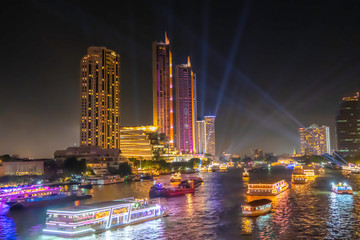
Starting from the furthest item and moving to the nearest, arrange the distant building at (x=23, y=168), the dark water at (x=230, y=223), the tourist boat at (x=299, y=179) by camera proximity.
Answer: the distant building at (x=23, y=168), the tourist boat at (x=299, y=179), the dark water at (x=230, y=223)

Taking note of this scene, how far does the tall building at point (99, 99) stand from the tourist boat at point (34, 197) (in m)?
85.8

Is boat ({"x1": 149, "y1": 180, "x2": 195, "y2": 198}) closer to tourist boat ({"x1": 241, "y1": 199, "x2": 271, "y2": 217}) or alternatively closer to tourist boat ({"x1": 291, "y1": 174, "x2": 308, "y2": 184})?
tourist boat ({"x1": 241, "y1": 199, "x2": 271, "y2": 217})

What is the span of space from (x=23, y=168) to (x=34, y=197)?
1787 inches

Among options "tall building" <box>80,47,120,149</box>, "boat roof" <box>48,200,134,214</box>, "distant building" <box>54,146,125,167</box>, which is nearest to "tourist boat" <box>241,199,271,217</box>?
"boat roof" <box>48,200,134,214</box>

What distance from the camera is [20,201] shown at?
4966 cm

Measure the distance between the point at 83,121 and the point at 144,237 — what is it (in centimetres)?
12068

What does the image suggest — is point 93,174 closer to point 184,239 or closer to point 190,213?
point 190,213

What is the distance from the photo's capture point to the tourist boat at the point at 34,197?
1966 inches

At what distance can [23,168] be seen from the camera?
9275 cm

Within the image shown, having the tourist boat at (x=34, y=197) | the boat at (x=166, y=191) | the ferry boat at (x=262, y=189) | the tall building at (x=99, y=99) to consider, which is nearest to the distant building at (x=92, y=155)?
the tall building at (x=99, y=99)

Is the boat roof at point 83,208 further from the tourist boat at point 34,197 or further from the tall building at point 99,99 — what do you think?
the tall building at point 99,99

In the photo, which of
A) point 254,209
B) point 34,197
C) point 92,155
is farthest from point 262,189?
point 92,155

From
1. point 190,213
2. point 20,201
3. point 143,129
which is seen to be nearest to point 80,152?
point 143,129

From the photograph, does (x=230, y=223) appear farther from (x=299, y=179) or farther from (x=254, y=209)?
(x=299, y=179)
